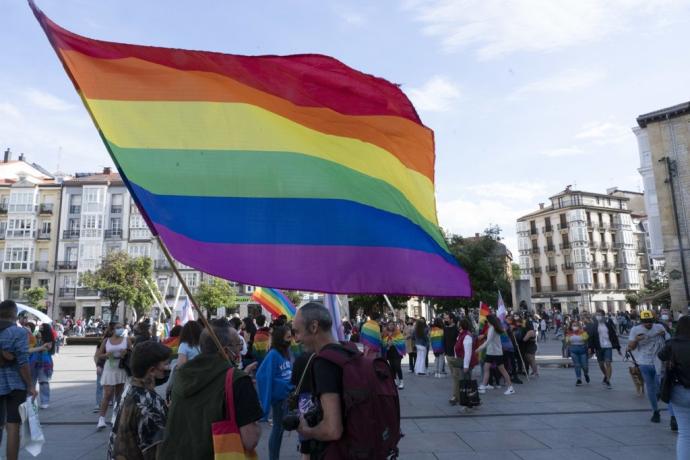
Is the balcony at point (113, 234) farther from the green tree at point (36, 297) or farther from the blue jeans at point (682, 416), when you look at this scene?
the blue jeans at point (682, 416)

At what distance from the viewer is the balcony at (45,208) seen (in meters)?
60.5

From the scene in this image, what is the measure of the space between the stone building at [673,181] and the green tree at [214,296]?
1591 inches

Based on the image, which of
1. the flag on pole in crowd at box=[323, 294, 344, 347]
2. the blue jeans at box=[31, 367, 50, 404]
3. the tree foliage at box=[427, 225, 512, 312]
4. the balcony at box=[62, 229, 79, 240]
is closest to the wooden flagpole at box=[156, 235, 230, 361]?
the flag on pole in crowd at box=[323, 294, 344, 347]

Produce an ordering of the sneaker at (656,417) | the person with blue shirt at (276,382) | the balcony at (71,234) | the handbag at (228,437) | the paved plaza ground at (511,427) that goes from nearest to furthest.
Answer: the handbag at (228,437) < the person with blue shirt at (276,382) < the paved plaza ground at (511,427) < the sneaker at (656,417) < the balcony at (71,234)

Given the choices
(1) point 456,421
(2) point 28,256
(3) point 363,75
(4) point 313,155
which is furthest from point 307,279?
Answer: (2) point 28,256

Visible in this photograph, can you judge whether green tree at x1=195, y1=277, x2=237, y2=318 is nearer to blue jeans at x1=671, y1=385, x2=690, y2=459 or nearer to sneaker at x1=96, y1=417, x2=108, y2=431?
sneaker at x1=96, y1=417, x2=108, y2=431

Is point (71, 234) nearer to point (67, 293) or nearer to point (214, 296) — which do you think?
point (67, 293)

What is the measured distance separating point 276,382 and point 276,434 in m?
0.64

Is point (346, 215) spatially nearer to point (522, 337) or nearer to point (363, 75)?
point (363, 75)

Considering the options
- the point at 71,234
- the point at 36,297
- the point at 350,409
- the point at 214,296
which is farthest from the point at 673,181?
the point at 71,234

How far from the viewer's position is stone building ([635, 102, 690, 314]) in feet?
129

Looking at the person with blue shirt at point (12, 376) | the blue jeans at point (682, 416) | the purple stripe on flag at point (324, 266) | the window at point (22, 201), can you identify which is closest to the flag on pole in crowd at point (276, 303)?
the person with blue shirt at point (12, 376)

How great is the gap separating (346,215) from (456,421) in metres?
5.73

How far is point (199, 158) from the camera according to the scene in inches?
157
